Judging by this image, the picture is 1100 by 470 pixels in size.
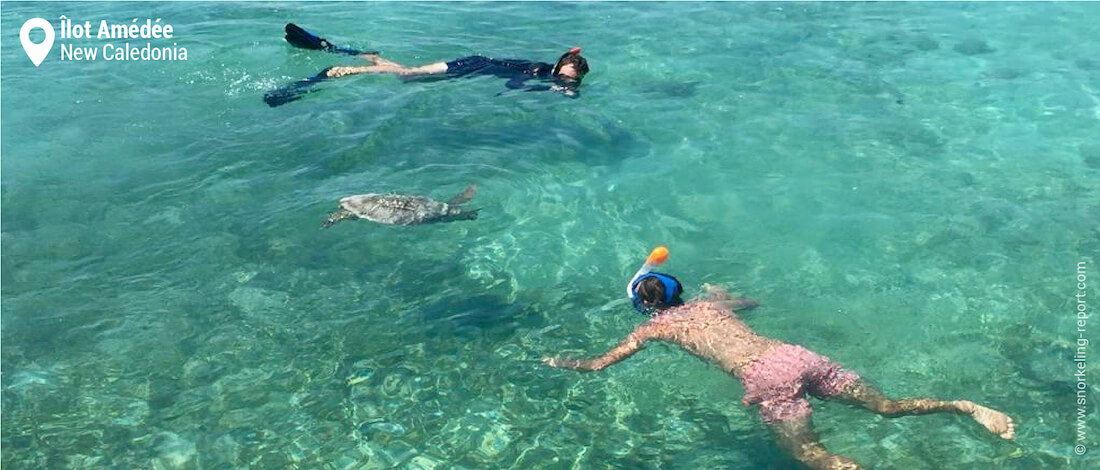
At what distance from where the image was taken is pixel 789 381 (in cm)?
699

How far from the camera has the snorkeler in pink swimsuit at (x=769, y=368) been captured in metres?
6.78

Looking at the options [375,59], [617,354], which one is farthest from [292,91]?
[617,354]

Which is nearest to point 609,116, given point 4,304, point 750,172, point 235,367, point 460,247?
point 750,172

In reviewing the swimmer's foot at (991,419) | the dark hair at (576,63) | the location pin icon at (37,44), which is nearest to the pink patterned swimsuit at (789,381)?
the swimmer's foot at (991,419)

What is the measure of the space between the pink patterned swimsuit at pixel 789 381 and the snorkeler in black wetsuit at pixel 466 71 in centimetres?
786

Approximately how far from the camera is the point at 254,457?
23.0 ft

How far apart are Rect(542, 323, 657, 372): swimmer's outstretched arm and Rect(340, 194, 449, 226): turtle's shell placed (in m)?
2.82

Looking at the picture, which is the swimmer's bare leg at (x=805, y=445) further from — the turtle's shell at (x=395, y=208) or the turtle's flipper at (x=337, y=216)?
the turtle's flipper at (x=337, y=216)

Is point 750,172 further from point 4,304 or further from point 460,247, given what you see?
point 4,304

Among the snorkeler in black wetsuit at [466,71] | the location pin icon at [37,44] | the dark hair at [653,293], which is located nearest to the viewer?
the dark hair at [653,293]

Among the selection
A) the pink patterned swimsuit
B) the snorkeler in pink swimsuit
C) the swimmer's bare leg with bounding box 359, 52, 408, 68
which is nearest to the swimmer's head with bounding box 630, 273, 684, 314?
the snorkeler in pink swimsuit

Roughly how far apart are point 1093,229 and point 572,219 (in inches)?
254

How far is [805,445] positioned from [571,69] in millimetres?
8664

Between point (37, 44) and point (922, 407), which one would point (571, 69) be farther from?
point (37, 44)
